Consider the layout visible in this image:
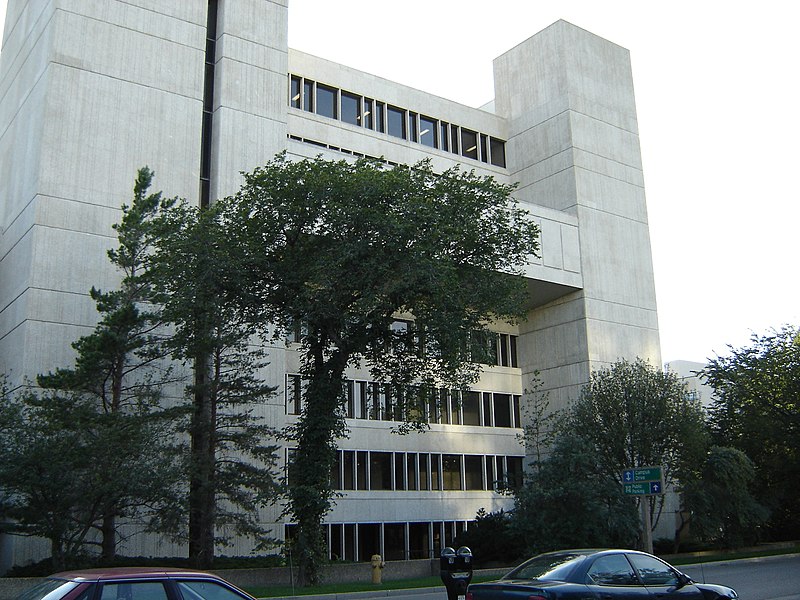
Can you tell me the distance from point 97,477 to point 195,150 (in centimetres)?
1590

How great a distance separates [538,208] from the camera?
40.5 m

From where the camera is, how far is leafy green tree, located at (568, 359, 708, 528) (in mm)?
32031

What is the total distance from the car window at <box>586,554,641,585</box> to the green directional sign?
8.02 m

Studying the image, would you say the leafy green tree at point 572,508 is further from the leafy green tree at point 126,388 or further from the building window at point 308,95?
the building window at point 308,95

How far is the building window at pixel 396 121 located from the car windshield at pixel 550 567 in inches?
1322

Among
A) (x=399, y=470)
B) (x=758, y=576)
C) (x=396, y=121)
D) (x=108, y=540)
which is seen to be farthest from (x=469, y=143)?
(x=108, y=540)

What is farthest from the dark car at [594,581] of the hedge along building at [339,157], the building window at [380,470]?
the building window at [380,470]

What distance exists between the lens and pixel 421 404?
86.1ft

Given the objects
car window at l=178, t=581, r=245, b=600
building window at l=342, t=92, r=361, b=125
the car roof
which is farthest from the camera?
building window at l=342, t=92, r=361, b=125

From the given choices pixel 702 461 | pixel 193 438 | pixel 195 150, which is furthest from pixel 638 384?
pixel 195 150

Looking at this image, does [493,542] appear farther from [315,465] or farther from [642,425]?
[315,465]

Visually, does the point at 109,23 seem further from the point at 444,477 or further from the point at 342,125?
the point at 444,477

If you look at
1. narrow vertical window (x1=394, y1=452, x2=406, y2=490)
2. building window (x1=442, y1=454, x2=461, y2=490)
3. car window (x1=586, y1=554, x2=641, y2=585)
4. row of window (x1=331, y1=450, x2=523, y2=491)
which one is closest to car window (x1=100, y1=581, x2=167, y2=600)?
car window (x1=586, y1=554, x2=641, y2=585)

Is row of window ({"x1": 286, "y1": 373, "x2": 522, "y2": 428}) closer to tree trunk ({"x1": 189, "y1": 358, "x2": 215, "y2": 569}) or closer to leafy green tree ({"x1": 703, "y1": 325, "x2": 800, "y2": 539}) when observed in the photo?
tree trunk ({"x1": 189, "y1": 358, "x2": 215, "y2": 569})
